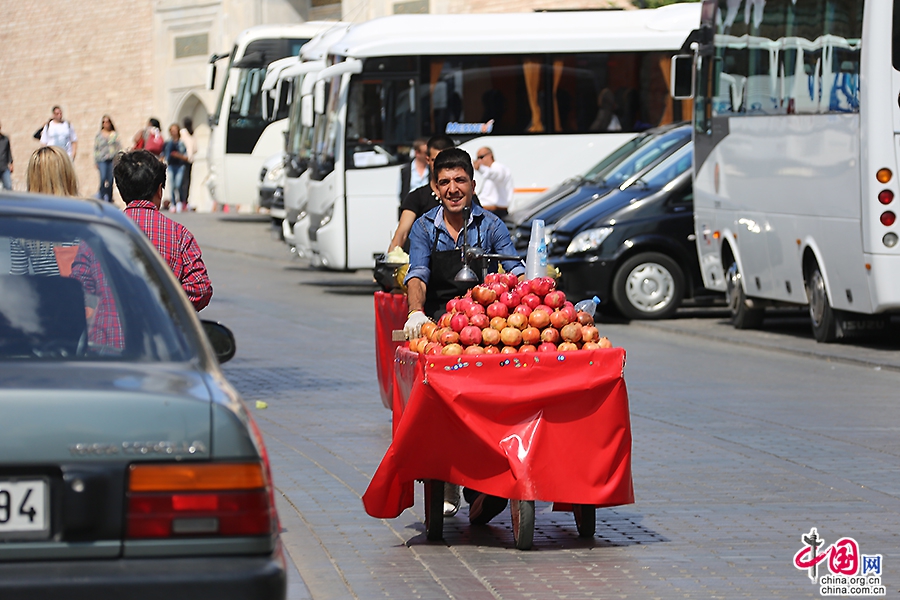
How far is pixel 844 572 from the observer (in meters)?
5.93

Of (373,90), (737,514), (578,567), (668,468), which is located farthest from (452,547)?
(373,90)

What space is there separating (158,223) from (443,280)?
1429 mm

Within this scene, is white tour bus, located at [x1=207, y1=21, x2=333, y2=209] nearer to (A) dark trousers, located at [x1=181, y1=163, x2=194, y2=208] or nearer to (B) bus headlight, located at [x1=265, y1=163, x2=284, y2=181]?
(B) bus headlight, located at [x1=265, y1=163, x2=284, y2=181]

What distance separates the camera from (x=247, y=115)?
112ft

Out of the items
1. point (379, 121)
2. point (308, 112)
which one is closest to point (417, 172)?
point (379, 121)

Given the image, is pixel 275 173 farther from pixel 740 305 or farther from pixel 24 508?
pixel 24 508

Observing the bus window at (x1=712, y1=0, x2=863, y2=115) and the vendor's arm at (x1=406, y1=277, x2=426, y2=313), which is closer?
the vendor's arm at (x1=406, y1=277, x2=426, y2=313)

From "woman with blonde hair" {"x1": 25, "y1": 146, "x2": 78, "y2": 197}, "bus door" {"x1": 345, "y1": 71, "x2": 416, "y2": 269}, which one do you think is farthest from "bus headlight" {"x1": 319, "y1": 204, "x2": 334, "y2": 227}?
"woman with blonde hair" {"x1": 25, "y1": 146, "x2": 78, "y2": 197}

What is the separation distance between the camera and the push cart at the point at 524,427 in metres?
6.21

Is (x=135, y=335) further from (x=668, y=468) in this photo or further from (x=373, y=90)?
(x=373, y=90)

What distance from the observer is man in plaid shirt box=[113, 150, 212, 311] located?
6426 mm

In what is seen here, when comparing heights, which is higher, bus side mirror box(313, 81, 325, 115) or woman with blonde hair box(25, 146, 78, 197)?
bus side mirror box(313, 81, 325, 115)

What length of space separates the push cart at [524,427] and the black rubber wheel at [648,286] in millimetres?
11157

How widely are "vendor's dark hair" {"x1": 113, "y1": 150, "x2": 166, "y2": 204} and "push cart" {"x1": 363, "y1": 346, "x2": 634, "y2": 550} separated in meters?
1.42
